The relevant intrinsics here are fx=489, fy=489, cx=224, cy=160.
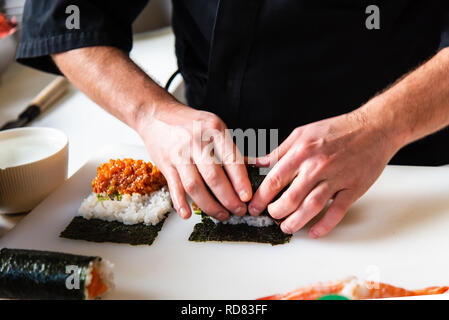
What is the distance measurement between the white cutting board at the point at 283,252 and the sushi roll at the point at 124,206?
2 cm

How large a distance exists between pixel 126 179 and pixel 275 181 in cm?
36

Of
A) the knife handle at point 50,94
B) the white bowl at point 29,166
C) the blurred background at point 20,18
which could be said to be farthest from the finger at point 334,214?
the blurred background at point 20,18

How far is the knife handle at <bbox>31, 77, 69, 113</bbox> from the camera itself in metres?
1.86

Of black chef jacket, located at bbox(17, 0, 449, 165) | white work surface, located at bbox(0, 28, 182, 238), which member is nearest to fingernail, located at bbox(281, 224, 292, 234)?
black chef jacket, located at bbox(17, 0, 449, 165)

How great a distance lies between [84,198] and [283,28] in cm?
66

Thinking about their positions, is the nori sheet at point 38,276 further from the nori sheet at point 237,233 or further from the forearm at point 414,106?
the forearm at point 414,106

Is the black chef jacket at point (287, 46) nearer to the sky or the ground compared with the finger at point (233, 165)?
nearer to the sky

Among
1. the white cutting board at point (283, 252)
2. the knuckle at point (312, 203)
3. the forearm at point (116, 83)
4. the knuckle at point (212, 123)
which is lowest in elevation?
the white cutting board at point (283, 252)

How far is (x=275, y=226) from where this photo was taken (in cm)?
106

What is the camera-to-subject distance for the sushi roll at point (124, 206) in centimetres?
107

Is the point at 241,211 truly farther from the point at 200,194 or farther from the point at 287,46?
the point at 287,46

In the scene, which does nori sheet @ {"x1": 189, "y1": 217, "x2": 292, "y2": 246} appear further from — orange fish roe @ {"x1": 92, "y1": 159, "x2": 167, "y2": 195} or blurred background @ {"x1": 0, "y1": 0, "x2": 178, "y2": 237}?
blurred background @ {"x1": 0, "y1": 0, "x2": 178, "y2": 237}

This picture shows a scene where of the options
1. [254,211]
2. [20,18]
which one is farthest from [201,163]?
[20,18]
